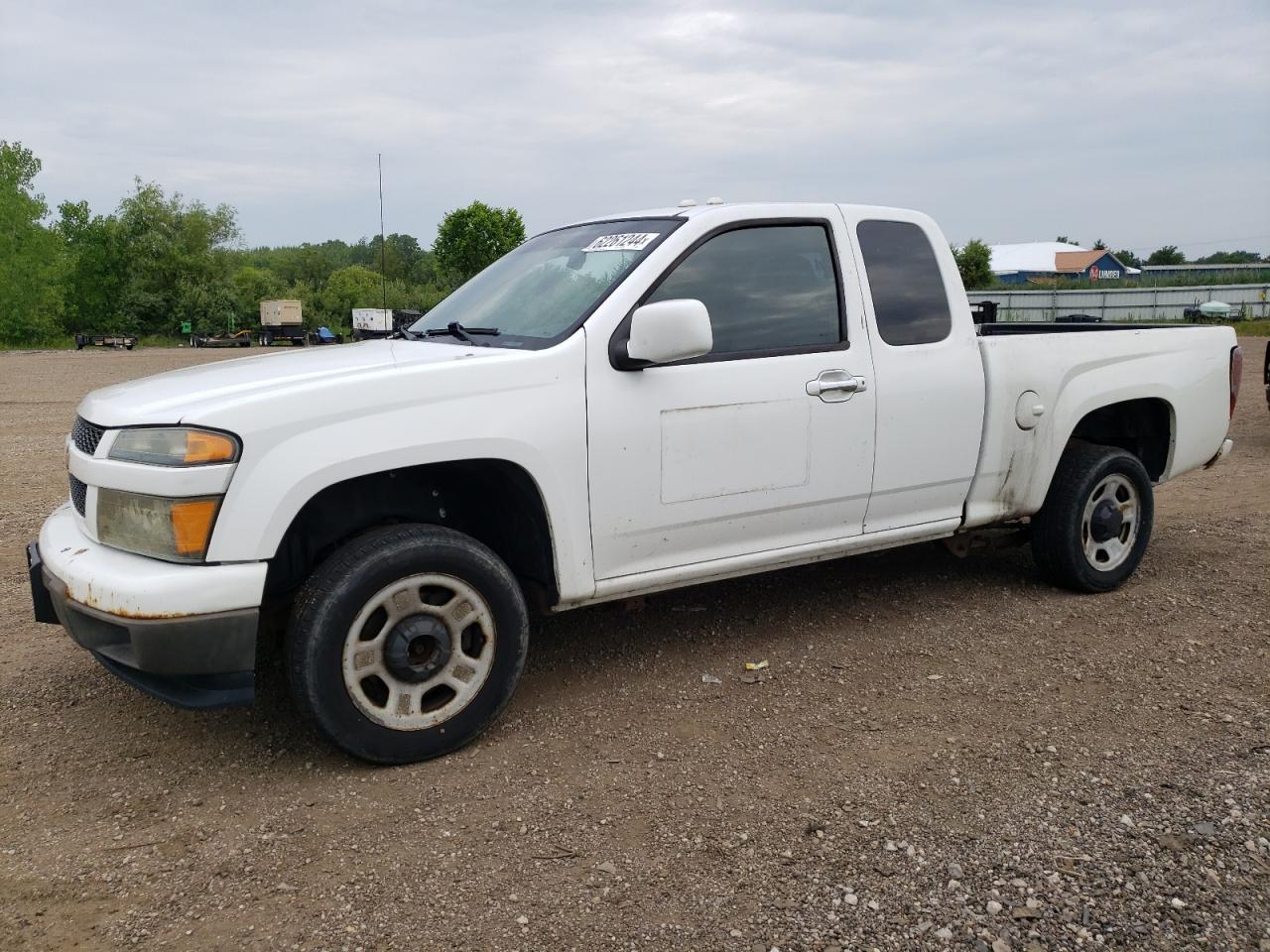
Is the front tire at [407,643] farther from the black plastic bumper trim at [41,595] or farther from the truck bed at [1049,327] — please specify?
the truck bed at [1049,327]

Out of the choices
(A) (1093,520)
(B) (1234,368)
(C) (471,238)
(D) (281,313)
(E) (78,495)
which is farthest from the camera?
(C) (471,238)

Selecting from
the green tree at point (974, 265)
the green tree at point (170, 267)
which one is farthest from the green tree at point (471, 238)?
the green tree at point (974, 265)

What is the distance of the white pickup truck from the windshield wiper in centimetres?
3

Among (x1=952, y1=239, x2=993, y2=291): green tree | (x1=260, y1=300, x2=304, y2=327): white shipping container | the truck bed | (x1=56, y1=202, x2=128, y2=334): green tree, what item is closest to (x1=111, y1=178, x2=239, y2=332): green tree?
(x1=56, y1=202, x2=128, y2=334): green tree

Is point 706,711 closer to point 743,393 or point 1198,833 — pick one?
point 743,393

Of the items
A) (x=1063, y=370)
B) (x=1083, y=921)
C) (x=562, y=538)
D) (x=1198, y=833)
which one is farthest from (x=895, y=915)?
(x=1063, y=370)

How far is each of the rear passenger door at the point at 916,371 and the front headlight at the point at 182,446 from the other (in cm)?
249

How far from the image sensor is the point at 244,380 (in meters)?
3.36

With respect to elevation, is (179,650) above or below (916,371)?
below

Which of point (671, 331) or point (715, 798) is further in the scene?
point (671, 331)

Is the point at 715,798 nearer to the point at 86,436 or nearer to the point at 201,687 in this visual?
the point at 201,687

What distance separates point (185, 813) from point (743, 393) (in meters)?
2.32

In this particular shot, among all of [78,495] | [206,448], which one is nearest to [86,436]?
[78,495]

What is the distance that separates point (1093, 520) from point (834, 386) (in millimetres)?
1847
